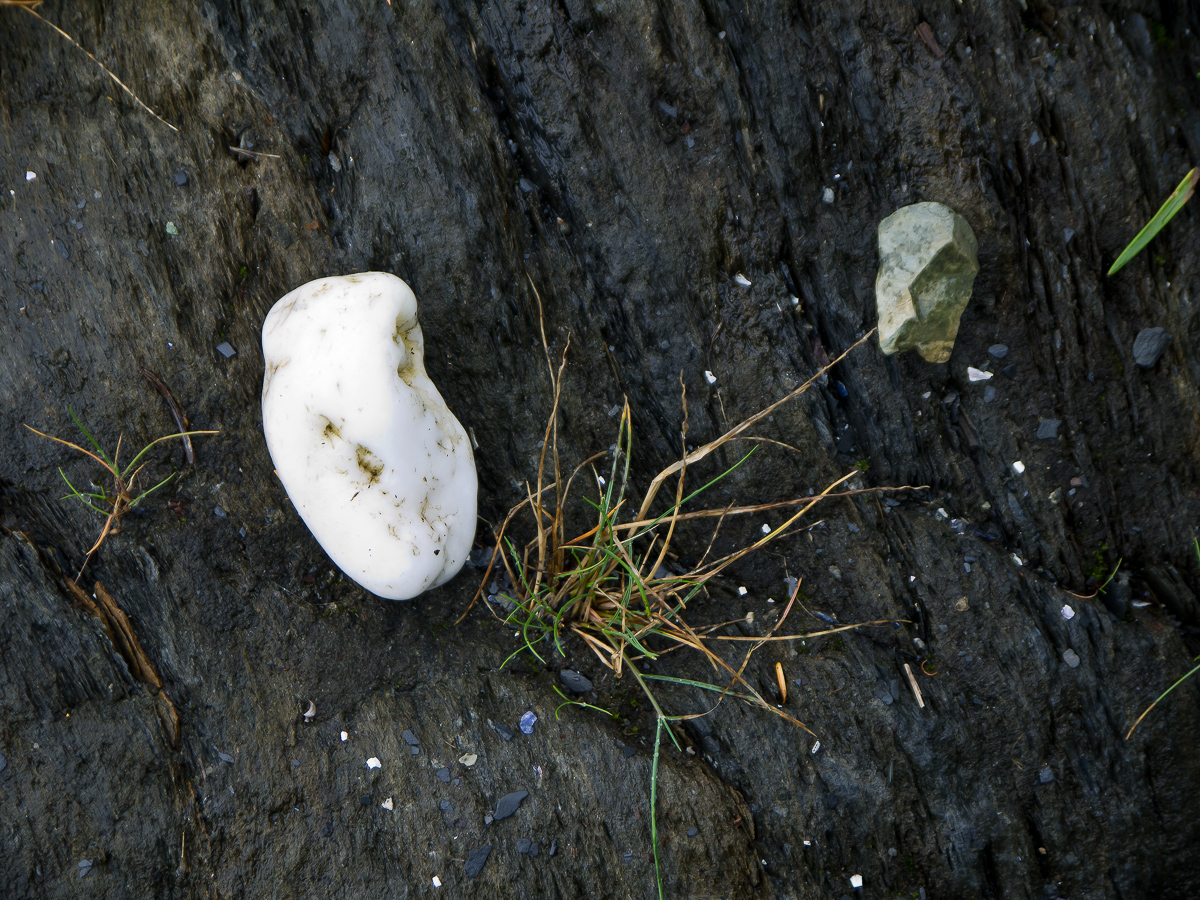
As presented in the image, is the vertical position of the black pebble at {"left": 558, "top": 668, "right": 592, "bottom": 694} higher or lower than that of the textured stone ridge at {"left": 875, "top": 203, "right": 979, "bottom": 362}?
lower

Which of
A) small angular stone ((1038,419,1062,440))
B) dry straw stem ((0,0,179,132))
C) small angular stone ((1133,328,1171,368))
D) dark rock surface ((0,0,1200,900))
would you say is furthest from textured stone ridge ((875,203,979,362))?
dry straw stem ((0,0,179,132))

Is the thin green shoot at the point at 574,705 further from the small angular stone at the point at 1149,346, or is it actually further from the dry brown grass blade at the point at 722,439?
the small angular stone at the point at 1149,346

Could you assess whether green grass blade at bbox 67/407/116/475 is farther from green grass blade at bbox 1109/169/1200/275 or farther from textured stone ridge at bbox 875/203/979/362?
green grass blade at bbox 1109/169/1200/275

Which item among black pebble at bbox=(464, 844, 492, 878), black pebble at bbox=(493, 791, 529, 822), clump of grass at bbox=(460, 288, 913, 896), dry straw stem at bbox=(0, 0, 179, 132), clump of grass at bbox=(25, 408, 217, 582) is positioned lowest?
black pebble at bbox=(464, 844, 492, 878)

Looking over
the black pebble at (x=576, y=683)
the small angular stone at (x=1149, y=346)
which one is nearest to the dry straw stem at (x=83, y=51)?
the black pebble at (x=576, y=683)

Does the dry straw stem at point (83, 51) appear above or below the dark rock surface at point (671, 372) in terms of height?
above

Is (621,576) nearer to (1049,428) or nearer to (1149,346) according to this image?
(1049,428)

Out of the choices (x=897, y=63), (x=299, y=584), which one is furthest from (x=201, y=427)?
(x=897, y=63)
